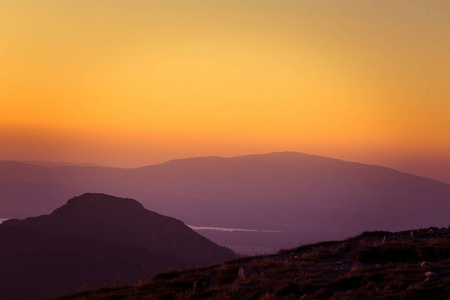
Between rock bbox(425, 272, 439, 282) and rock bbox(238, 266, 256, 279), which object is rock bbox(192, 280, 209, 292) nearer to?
rock bbox(238, 266, 256, 279)

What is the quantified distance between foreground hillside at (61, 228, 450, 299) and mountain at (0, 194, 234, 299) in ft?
350

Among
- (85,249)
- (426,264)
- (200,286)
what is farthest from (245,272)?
(85,249)

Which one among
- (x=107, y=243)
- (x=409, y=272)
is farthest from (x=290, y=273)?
(x=107, y=243)

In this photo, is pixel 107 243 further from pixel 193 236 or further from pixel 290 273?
pixel 290 273

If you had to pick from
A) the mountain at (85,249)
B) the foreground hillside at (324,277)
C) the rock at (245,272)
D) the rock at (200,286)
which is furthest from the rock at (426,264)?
the mountain at (85,249)

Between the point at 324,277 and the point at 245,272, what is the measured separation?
10.1ft

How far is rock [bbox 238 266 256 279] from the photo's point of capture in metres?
23.6

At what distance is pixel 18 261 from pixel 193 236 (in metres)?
54.2

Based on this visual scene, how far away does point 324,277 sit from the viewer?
73.4ft

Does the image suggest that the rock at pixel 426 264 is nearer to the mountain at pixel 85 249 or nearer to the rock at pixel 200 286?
the rock at pixel 200 286

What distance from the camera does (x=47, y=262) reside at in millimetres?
156875

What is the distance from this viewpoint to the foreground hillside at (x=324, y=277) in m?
19.8

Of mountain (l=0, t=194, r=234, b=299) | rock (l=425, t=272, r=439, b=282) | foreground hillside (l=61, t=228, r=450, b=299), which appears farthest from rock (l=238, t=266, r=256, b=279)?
mountain (l=0, t=194, r=234, b=299)

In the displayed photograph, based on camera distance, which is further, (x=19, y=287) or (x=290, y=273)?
(x=19, y=287)
